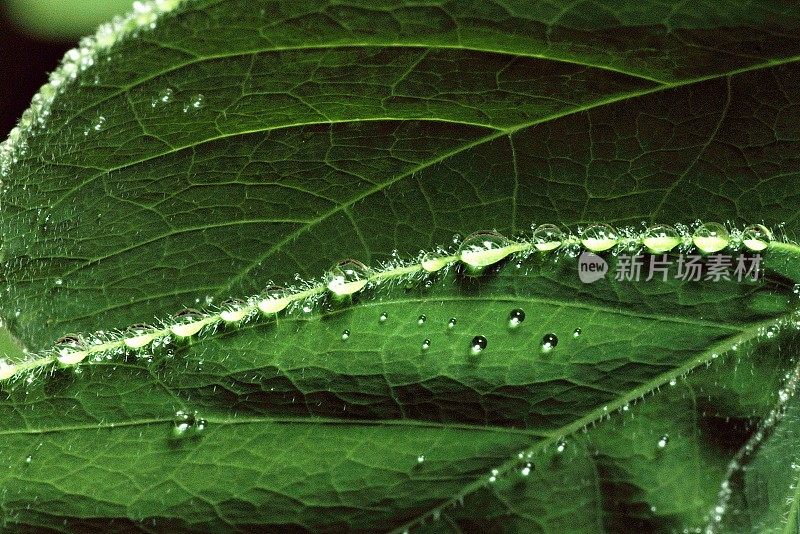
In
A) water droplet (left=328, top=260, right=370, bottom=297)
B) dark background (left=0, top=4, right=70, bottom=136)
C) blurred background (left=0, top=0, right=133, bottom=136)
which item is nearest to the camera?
water droplet (left=328, top=260, right=370, bottom=297)

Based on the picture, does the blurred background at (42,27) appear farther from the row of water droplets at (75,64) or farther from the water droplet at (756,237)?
the water droplet at (756,237)

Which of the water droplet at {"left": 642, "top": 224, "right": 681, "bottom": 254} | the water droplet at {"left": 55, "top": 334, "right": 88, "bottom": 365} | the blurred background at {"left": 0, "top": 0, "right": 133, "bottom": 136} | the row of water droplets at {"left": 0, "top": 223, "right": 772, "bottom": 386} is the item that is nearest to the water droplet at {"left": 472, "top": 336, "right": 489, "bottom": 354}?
the row of water droplets at {"left": 0, "top": 223, "right": 772, "bottom": 386}

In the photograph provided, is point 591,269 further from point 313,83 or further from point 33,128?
point 33,128

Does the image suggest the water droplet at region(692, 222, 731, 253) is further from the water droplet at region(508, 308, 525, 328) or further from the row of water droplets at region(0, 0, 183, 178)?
the row of water droplets at region(0, 0, 183, 178)

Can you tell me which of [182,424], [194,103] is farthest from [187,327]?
[194,103]

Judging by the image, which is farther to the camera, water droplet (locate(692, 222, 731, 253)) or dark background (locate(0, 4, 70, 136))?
dark background (locate(0, 4, 70, 136))

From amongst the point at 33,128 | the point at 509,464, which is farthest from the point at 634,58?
the point at 33,128

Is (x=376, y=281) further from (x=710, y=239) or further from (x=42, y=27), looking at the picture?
(x=42, y=27)
